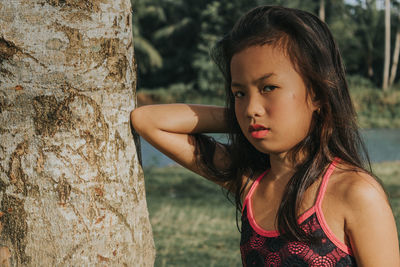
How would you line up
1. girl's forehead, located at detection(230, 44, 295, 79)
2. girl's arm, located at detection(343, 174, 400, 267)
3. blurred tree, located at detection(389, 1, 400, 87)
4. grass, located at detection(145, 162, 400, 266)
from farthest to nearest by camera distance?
blurred tree, located at detection(389, 1, 400, 87), grass, located at detection(145, 162, 400, 266), girl's forehead, located at detection(230, 44, 295, 79), girl's arm, located at detection(343, 174, 400, 267)

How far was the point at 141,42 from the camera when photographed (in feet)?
97.6

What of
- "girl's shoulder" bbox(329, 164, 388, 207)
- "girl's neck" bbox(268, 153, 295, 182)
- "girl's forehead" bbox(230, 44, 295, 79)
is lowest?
"girl's neck" bbox(268, 153, 295, 182)

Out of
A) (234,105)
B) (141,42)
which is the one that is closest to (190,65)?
(141,42)

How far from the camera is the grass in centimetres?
427

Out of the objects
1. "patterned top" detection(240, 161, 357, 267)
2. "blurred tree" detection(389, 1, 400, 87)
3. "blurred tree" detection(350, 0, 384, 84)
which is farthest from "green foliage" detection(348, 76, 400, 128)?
"patterned top" detection(240, 161, 357, 267)

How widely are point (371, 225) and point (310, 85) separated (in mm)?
524

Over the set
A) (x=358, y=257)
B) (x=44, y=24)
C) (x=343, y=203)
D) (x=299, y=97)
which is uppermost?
(x=44, y=24)

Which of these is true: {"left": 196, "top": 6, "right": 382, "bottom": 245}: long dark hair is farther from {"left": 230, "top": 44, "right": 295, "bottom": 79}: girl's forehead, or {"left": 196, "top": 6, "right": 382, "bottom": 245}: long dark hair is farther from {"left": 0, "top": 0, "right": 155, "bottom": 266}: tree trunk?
{"left": 0, "top": 0, "right": 155, "bottom": 266}: tree trunk

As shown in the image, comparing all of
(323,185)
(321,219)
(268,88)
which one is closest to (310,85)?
(268,88)

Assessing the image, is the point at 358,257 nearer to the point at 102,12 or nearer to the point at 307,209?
the point at 307,209

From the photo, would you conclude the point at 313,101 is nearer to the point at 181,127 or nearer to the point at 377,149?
the point at 181,127

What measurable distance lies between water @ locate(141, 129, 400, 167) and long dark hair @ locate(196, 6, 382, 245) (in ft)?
23.7

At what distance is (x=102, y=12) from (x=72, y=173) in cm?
57

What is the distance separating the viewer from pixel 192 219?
18.2 feet
